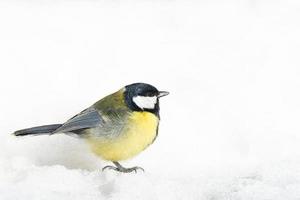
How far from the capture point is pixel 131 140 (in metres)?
6.21

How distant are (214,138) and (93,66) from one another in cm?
148

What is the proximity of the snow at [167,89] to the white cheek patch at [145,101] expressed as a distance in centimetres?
48

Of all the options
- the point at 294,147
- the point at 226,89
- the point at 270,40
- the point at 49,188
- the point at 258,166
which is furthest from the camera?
the point at 270,40

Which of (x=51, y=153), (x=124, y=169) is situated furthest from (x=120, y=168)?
(x=51, y=153)

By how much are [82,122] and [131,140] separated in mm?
380

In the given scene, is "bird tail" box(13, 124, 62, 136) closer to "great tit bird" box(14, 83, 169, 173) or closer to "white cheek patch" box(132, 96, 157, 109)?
"great tit bird" box(14, 83, 169, 173)

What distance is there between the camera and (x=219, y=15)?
8.93m

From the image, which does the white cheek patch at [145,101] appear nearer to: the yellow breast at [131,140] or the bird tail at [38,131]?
the yellow breast at [131,140]

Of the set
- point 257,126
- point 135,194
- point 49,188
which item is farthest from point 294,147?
point 49,188

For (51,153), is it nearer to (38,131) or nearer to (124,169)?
(38,131)

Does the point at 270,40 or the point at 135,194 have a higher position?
the point at 270,40

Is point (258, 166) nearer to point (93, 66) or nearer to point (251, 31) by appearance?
point (93, 66)

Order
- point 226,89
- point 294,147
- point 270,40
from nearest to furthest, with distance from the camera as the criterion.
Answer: point 294,147 < point 226,89 < point 270,40

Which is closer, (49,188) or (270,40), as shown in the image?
(49,188)
